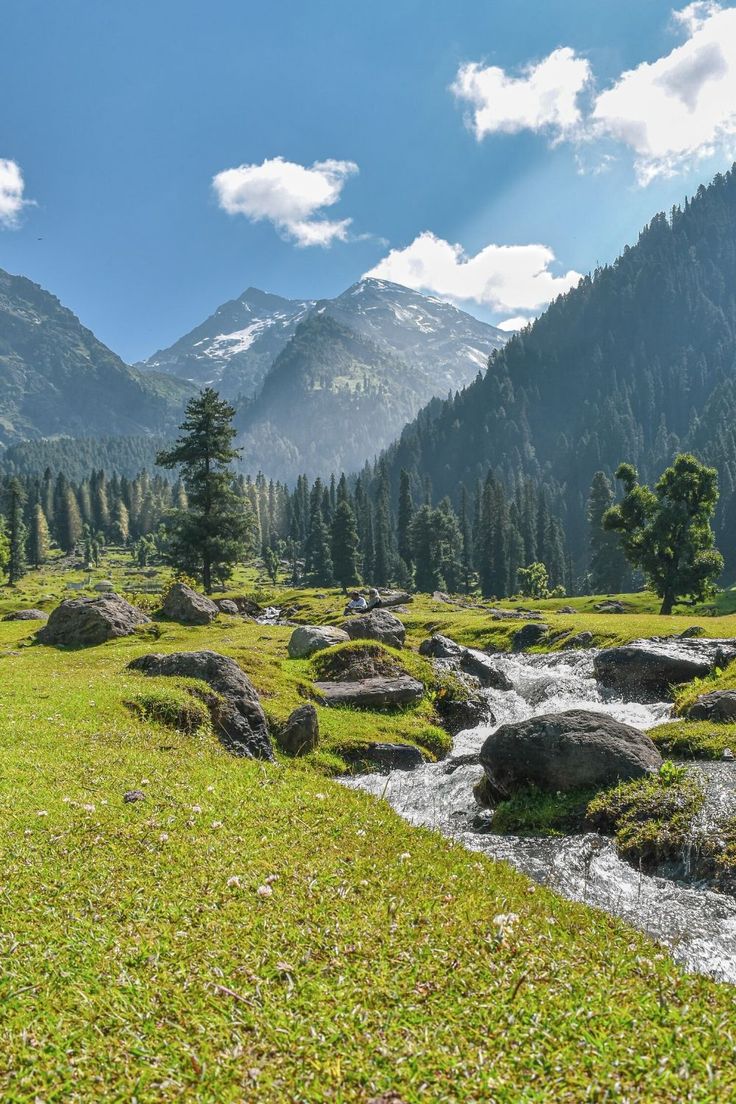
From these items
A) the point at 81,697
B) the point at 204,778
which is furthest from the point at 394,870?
the point at 81,697

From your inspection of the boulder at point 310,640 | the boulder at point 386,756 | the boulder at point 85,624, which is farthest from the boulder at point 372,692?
the boulder at point 85,624

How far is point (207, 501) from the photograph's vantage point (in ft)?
185

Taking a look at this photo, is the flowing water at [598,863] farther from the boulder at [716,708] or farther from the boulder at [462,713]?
the boulder at [716,708]

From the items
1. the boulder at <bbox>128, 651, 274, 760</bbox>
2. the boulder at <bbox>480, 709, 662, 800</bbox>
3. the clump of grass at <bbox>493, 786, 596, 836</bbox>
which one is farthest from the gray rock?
the clump of grass at <bbox>493, 786, 596, 836</bbox>

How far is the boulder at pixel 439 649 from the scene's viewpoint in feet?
114

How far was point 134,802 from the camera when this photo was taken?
11102mm

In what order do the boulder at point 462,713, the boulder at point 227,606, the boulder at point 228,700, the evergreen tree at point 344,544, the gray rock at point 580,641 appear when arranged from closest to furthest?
the boulder at point 228,700
the boulder at point 462,713
the gray rock at point 580,641
the boulder at point 227,606
the evergreen tree at point 344,544

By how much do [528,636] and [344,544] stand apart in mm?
78408

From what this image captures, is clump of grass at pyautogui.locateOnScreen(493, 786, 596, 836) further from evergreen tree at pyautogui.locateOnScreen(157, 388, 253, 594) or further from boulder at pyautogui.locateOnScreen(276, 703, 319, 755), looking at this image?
evergreen tree at pyautogui.locateOnScreen(157, 388, 253, 594)

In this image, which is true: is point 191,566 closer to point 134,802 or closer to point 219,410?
point 219,410

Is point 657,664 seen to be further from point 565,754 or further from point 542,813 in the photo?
point 542,813

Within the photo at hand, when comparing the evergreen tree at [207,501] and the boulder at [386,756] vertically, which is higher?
the evergreen tree at [207,501]

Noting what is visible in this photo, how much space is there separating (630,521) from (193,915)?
177 ft

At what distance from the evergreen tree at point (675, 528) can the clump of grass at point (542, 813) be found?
43370 mm
